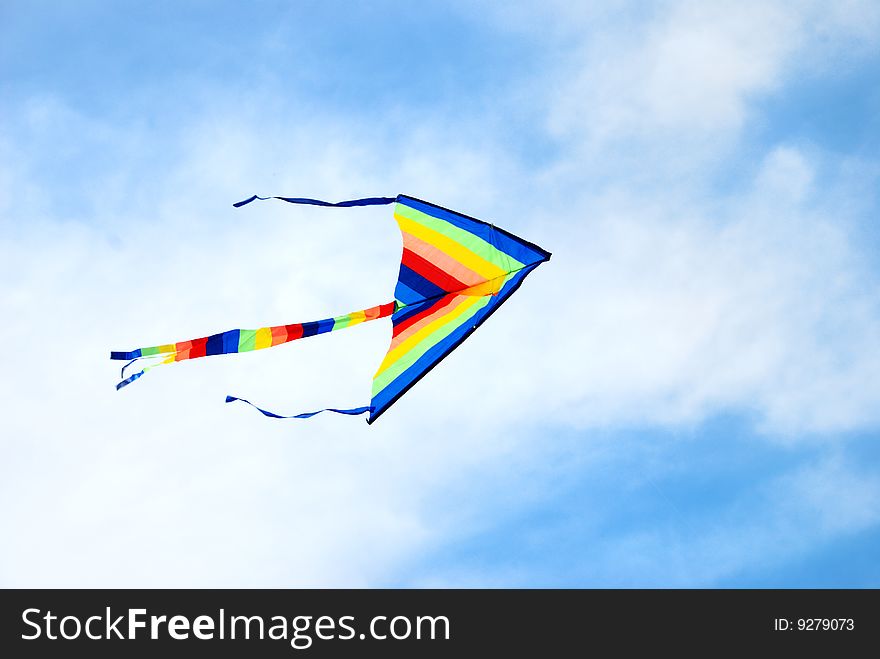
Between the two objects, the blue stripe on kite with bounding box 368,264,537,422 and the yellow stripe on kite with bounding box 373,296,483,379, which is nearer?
the blue stripe on kite with bounding box 368,264,537,422

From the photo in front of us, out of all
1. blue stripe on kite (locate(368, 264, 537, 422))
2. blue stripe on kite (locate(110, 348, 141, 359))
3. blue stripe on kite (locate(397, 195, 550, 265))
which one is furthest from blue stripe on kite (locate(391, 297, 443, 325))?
blue stripe on kite (locate(110, 348, 141, 359))

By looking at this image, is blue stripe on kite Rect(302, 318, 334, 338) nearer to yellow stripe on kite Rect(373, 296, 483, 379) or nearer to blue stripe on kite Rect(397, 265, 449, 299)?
yellow stripe on kite Rect(373, 296, 483, 379)

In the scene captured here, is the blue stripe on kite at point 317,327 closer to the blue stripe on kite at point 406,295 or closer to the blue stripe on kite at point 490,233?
the blue stripe on kite at point 406,295

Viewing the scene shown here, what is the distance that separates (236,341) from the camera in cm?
1697

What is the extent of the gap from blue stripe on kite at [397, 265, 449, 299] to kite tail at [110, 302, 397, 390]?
932 mm

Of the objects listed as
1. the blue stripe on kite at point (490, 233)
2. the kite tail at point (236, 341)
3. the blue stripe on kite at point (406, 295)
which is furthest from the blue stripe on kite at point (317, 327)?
the blue stripe on kite at point (490, 233)

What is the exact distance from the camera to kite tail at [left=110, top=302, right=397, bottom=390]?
1614 cm

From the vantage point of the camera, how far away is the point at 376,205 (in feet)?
59.6

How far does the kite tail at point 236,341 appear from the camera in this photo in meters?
16.1
